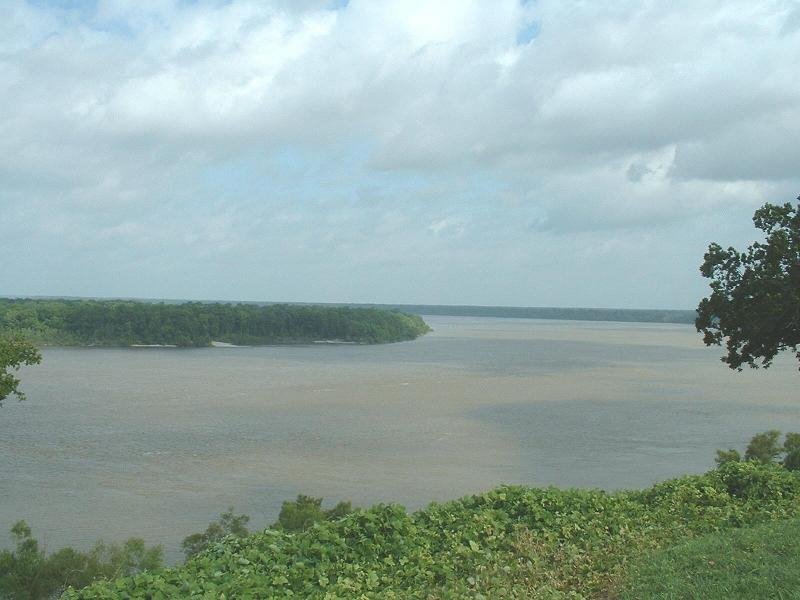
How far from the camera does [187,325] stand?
71.1m

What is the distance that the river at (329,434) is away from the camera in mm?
17062

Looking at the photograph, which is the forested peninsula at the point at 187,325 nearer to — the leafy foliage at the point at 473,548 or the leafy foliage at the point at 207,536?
the leafy foliage at the point at 207,536

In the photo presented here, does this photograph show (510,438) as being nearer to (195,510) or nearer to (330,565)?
(195,510)

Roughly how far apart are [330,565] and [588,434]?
21.2 meters

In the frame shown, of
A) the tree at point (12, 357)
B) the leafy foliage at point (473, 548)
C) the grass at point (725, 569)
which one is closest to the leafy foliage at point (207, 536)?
the tree at point (12, 357)

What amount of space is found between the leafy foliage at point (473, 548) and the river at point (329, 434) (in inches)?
311

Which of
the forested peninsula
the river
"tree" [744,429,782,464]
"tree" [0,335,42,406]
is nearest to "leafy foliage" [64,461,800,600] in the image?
the river

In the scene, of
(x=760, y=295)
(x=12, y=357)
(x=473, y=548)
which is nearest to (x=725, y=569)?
(x=473, y=548)

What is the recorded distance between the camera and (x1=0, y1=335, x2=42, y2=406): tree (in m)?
13.0

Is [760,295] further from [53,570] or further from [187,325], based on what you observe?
[187,325]

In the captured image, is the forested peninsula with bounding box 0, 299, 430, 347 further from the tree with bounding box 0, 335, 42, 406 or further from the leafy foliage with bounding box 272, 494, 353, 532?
the leafy foliage with bounding box 272, 494, 353, 532

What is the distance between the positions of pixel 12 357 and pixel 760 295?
36.7ft

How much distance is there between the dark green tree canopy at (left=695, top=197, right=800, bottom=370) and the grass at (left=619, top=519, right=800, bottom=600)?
5209 mm

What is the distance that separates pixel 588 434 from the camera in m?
25.2
